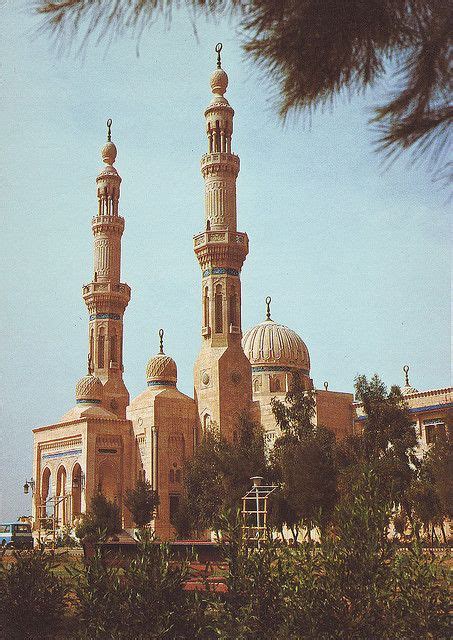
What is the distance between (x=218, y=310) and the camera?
142 feet

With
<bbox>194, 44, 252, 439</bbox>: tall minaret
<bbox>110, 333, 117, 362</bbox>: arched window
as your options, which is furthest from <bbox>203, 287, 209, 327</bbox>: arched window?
<bbox>110, 333, 117, 362</bbox>: arched window

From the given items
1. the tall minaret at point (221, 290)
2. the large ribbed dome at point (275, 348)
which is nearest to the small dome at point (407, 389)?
the large ribbed dome at point (275, 348)

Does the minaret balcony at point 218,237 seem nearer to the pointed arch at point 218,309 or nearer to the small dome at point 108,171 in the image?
the pointed arch at point 218,309

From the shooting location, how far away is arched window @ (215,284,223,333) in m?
43.1

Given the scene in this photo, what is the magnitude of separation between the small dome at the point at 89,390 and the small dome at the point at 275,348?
9226 millimetres

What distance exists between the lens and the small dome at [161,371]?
45.5 meters

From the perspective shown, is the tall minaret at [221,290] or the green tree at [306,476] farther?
the tall minaret at [221,290]

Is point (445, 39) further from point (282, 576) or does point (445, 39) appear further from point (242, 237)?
point (242, 237)

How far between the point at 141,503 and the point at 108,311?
1636 centimetres

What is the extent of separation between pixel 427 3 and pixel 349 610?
16.8ft

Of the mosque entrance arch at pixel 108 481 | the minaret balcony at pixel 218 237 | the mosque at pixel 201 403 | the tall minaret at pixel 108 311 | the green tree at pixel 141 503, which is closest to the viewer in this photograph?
the green tree at pixel 141 503

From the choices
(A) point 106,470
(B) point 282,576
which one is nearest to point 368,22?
(B) point 282,576

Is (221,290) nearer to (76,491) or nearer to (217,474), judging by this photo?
(217,474)

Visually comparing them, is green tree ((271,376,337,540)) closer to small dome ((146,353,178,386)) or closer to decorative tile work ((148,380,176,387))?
decorative tile work ((148,380,176,387))
